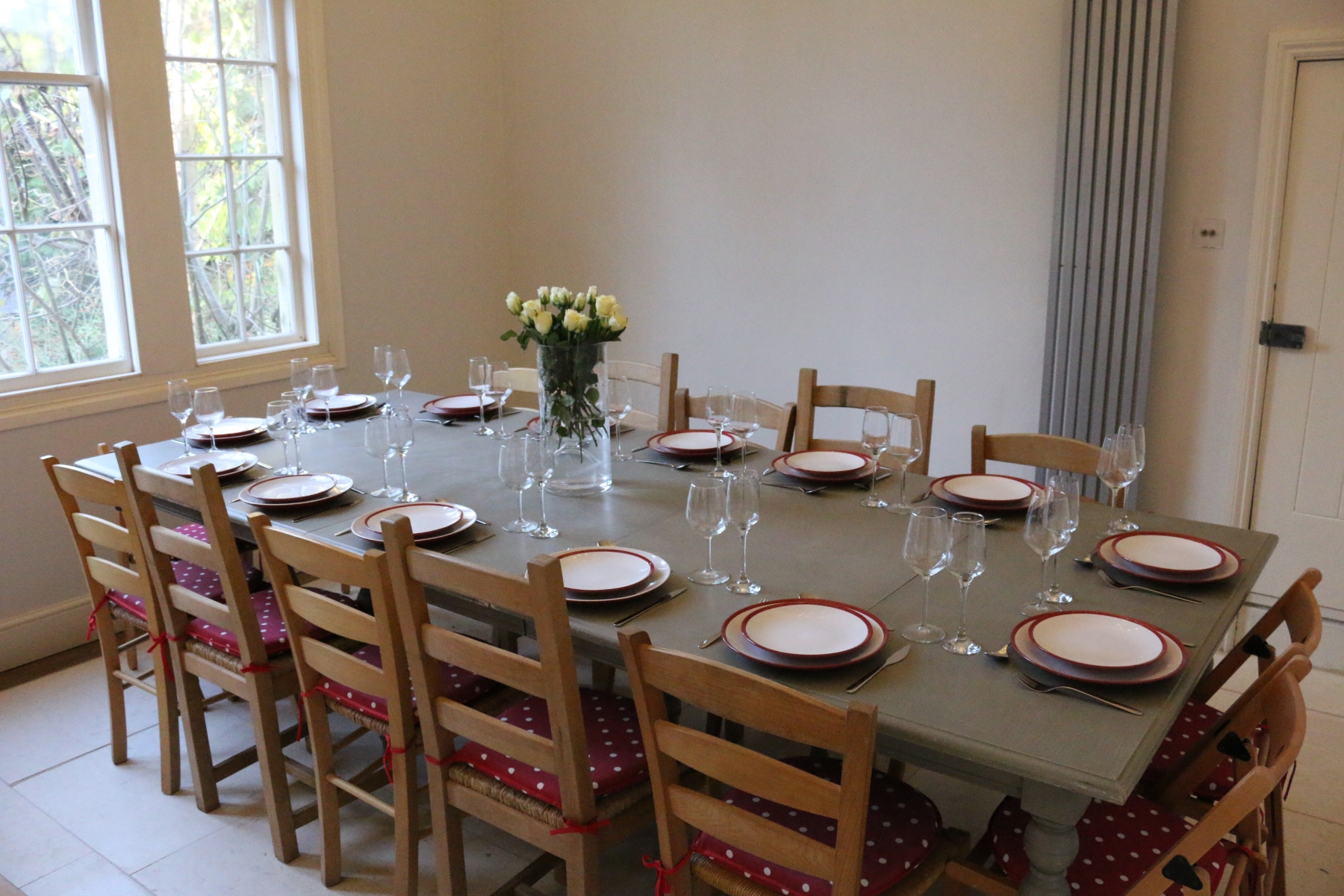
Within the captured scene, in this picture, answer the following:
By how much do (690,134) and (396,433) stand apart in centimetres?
256

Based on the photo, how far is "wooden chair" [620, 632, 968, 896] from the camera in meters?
1.44

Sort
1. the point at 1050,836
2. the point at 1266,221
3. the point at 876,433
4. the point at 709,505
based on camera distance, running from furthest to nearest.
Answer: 1. the point at 1266,221
2. the point at 876,433
3. the point at 709,505
4. the point at 1050,836

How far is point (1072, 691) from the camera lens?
1615mm

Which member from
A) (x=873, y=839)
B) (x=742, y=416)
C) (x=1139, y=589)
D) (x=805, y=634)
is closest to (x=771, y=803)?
(x=873, y=839)

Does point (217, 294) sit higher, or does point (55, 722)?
point (217, 294)

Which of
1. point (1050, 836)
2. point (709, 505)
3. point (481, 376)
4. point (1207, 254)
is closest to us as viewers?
point (1050, 836)

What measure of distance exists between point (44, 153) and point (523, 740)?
2.93 m

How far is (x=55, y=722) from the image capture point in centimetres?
314

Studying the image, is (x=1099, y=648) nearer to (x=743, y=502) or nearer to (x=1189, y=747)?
(x=1189, y=747)

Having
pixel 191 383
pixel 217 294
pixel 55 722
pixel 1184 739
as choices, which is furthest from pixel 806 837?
pixel 217 294

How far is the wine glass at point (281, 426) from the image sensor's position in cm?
284

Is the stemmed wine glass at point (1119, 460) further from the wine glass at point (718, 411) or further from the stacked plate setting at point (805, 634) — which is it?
the wine glass at point (718, 411)

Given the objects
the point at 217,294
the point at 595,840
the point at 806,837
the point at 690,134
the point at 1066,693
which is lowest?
the point at 595,840

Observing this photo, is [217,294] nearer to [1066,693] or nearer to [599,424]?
[599,424]
